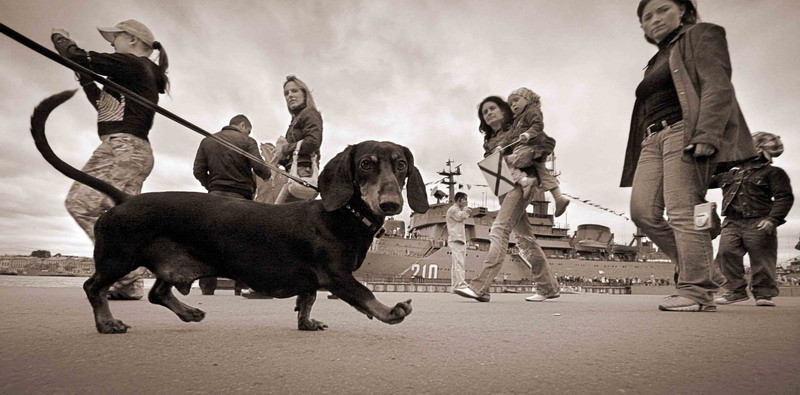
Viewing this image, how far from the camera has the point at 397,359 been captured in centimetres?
134

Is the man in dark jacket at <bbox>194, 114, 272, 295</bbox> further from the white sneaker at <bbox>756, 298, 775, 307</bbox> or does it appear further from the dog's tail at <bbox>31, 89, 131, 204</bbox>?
the white sneaker at <bbox>756, 298, 775, 307</bbox>

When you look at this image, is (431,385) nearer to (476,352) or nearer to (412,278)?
(476,352)

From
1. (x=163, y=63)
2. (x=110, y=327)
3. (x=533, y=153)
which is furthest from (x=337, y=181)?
(x=533, y=153)

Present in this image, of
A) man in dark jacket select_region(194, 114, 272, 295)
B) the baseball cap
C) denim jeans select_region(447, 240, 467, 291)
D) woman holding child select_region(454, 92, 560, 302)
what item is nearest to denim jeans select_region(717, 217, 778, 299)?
woman holding child select_region(454, 92, 560, 302)

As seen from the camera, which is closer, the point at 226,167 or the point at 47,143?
the point at 47,143

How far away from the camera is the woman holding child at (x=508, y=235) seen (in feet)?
16.0

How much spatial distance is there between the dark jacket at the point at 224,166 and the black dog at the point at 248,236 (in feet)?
8.45

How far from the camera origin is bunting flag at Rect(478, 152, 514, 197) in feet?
16.2

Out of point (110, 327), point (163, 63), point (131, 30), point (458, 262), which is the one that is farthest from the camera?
point (458, 262)

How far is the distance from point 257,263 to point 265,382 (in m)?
0.98

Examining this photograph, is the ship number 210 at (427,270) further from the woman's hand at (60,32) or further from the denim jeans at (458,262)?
the woman's hand at (60,32)

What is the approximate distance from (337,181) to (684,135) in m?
2.72

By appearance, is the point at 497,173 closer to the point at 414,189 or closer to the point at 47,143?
the point at 414,189

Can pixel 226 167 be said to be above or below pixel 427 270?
above
